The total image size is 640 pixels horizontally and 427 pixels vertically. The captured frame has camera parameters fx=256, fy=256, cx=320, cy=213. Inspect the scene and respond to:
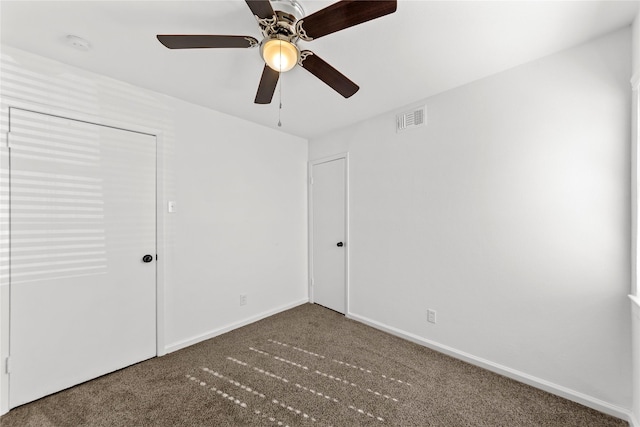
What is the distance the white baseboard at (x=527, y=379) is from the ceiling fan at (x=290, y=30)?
8.07 feet

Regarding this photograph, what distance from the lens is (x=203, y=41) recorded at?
1312mm

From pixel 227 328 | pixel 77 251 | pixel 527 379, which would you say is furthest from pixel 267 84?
pixel 527 379

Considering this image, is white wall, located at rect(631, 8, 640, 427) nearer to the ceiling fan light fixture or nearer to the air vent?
the air vent

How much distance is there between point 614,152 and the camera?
166cm

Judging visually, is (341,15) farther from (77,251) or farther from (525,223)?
(77,251)

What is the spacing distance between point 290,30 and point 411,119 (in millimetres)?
1714

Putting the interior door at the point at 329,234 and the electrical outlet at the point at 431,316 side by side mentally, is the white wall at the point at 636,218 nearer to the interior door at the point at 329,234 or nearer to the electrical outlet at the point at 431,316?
the electrical outlet at the point at 431,316

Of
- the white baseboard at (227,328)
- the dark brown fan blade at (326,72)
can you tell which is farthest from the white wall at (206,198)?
the dark brown fan blade at (326,72)

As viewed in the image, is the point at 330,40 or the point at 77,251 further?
the point at 77,251

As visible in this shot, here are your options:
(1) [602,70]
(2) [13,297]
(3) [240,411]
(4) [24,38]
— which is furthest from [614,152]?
(2) [13,297]

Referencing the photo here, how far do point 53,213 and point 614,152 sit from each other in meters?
3.92

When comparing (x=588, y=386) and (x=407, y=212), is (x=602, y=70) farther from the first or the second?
(x=588, y=386)

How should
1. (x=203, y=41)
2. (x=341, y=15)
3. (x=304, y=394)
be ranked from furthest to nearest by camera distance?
1. (x=304, y=394)
2. (x=203, y=41)
3. (x=341, y=15)

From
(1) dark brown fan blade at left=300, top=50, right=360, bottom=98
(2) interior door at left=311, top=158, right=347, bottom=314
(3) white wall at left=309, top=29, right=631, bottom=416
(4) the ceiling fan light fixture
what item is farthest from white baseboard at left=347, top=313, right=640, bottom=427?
(4) the ceiling fan light fixture
